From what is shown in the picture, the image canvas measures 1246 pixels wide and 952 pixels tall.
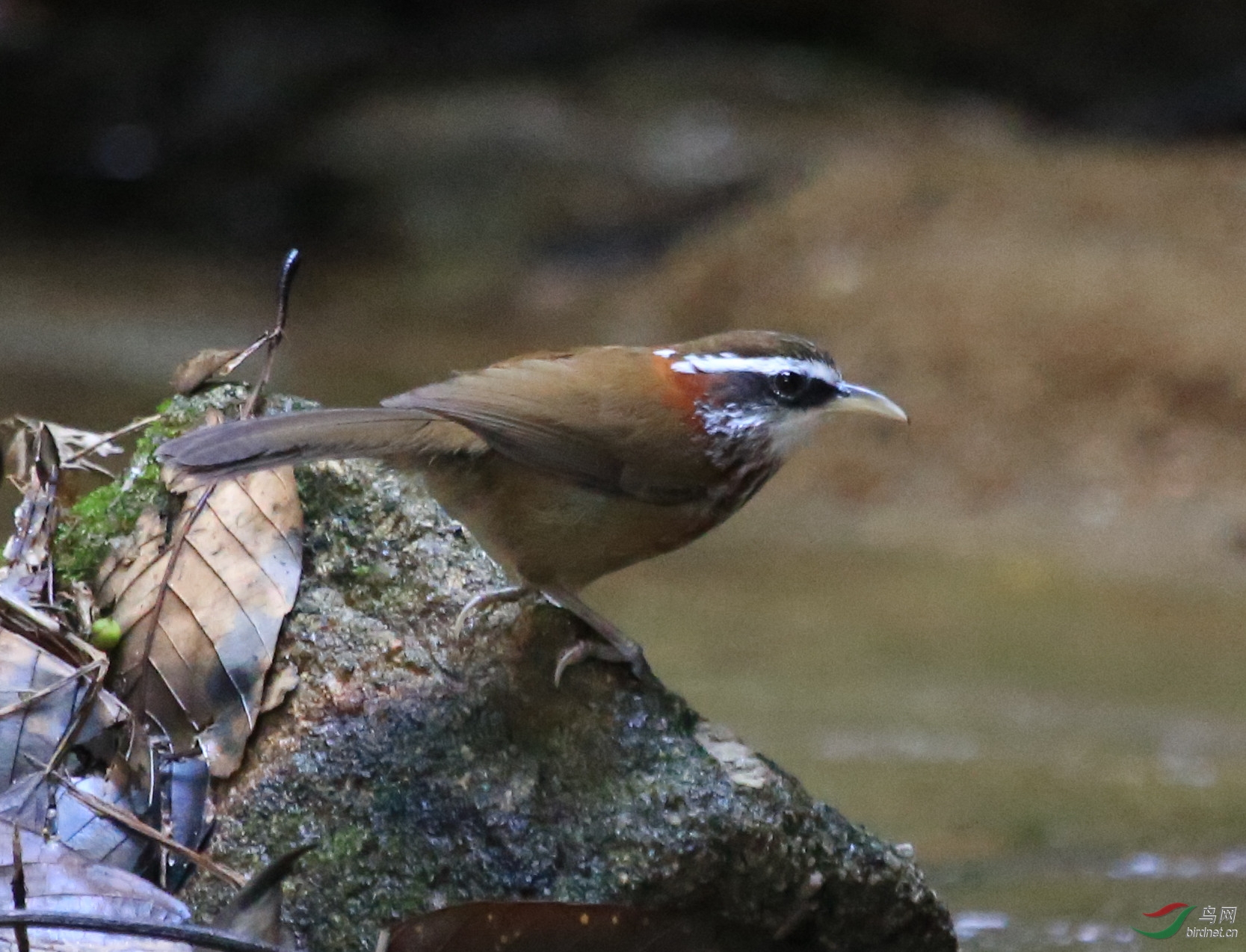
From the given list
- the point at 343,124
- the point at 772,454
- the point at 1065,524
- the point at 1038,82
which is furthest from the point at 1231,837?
the point at 343,124

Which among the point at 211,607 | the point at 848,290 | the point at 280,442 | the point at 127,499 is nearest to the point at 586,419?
the point at 280,442

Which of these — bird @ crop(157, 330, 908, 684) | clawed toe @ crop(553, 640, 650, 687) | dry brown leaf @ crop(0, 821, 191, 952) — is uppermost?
bird @ crop(157, 330, 908, 684)

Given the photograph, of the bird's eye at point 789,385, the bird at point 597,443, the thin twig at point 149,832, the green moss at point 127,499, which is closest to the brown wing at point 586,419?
the bird at point 597,443

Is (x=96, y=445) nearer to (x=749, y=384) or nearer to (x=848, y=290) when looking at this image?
(x=749, y=384)

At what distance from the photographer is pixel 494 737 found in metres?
3.20

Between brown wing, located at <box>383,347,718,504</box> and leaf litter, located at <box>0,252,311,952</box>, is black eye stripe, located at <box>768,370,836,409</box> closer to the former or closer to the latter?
brown wing, located at <box>383,347,718,504</box>

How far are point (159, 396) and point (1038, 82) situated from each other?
7754 mm

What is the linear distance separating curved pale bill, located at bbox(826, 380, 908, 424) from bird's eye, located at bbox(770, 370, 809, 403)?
0.09 m

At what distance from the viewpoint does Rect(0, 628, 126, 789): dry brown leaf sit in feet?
9.93

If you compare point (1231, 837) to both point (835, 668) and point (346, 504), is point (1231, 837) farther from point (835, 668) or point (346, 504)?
point (346, 504)

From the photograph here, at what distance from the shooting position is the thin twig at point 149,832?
2838mm

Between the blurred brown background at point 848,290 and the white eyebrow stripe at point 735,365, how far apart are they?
4.31 feet

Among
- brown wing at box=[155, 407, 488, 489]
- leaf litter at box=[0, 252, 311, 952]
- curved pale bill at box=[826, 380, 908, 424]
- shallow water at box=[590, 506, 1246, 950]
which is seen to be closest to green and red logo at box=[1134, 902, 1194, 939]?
shallow water at box=[590, 506, 1246, 950]

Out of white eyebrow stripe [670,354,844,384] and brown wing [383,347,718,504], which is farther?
white eyebrow stripe [670,354,844,384]
